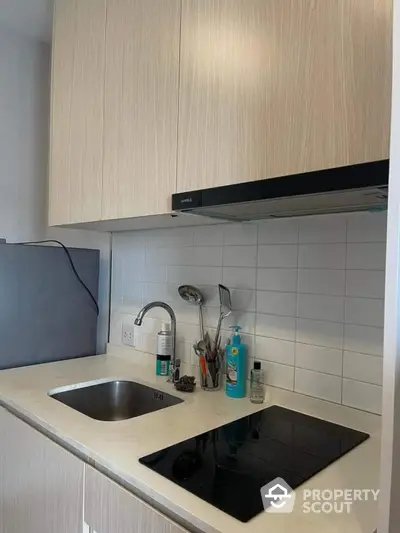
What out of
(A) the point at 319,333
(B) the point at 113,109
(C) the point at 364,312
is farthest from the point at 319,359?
(B) the point at 113,109

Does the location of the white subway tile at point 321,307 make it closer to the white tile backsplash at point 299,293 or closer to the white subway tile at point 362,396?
the white tile backsplash at point 299,293

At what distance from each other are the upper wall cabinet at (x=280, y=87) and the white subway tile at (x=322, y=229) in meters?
0.36

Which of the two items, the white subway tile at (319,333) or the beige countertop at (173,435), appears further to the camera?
the white subway tile at (319,333)

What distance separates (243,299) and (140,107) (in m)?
0.75

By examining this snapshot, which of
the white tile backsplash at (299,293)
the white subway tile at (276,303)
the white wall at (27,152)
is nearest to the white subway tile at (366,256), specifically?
the white tile backsplash at (299,293)

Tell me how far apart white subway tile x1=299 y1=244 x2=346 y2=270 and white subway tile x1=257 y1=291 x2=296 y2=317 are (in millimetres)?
118

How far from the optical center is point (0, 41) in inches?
80.6

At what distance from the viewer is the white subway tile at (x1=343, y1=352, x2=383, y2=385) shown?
1.22m

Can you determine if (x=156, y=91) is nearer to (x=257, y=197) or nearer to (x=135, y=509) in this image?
(x=257, y=197)

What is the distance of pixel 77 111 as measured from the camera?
1644 millimetres

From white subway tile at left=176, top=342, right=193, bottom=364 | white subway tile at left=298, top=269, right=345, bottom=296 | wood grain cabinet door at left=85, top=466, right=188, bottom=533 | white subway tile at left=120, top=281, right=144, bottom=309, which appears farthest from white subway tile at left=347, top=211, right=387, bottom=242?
white subway tile at left=120, top=281, right=144, bottom=309

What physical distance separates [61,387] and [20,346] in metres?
0.41

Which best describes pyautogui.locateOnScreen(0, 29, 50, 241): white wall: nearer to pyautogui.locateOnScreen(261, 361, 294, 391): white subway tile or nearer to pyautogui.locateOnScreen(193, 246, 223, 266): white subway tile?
pyautogui.locateOnScreen(193, 246, 223, 266): white subway tile

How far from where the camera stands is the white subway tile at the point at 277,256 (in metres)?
1.41
